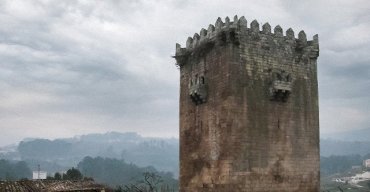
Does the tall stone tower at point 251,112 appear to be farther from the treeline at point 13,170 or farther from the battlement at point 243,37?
the treeline at point 13,170

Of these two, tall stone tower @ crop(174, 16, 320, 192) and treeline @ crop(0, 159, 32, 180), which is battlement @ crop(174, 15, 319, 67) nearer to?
tall stone tower @ crop(174, 16, 320, 192)

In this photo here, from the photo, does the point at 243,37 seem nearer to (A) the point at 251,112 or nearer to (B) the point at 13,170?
(A) the point at 251,112

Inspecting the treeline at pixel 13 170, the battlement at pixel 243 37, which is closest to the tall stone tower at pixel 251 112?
the battlement at pixel 243 37

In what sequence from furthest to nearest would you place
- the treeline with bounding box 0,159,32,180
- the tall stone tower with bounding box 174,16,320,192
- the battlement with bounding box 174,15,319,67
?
the treeline with bounding box 0,159,32,180 → the battlement with bounding box 174,15,319,67 → the tall stone tower with bounding box 174,16,320,192

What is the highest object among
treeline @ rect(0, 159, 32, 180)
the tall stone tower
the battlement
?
the battlement

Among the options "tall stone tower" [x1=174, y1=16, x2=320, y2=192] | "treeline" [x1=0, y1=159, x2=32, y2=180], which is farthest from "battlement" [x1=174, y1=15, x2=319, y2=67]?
"treeline" [x1=0, y1=159, x2=32, y2=180]

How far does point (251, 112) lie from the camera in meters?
16.6

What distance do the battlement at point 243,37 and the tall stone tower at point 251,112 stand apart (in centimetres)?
4

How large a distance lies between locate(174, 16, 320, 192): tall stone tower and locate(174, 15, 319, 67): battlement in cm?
4

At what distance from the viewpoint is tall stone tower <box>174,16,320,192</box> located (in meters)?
16.3

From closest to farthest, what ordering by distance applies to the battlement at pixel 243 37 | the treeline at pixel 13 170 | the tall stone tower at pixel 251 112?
the tall stone tower at pixel 251 112
the battlement at pixel 243 37
the treeline at pixel 13 170

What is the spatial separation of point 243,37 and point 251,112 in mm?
2905

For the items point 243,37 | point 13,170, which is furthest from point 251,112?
point 13,170

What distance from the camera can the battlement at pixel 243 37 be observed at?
55.4 ft
